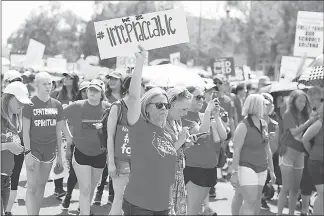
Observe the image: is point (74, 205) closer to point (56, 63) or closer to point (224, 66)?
point (224, 66)

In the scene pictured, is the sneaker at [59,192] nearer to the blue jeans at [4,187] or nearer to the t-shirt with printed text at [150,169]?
the blue jeans at [4,187]

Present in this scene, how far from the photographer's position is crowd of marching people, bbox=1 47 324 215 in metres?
4.09

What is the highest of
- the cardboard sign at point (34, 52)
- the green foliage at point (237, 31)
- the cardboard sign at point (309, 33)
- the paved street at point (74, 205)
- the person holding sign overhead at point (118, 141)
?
the green foliage at point (237, 31)

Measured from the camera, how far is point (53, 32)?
7381cm

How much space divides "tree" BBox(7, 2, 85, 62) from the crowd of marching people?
64208 mm

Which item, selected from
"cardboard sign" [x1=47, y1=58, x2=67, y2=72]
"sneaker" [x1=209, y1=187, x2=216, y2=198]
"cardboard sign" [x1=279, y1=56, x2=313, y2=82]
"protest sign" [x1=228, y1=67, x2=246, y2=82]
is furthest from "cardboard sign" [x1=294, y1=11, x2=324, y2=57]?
"cardboard sign" [x1=47, y1=58, x2=67, y2=72]

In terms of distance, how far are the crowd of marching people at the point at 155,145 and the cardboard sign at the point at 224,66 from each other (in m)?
7.41

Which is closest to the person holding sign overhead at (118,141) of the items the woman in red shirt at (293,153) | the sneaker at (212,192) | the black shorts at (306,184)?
the woman in red shirt at (293,153)

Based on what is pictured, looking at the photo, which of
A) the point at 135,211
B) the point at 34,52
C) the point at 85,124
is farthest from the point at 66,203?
the point at 34,52

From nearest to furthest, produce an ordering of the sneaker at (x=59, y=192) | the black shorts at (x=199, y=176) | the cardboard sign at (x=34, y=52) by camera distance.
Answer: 1. the black shorts at (x=199, y=176)
2. the sneaker at (x=59, y=192)
3. the cardboard sign at (x=34, y=52)

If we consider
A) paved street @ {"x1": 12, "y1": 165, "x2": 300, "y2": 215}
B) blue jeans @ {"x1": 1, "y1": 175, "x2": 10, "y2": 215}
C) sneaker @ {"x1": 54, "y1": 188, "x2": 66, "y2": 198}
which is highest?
blue jeans @ {"x1": 1, "y1": 175, "x2": 10, "y2": 215}

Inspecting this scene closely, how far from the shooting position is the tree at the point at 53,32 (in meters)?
71.5

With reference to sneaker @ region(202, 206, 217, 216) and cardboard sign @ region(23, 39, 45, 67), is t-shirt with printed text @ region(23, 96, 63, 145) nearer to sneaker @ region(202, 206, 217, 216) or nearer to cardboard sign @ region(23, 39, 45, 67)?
sneaker @ region(202, 206, 217, 216)

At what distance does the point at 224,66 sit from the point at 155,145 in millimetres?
11275
